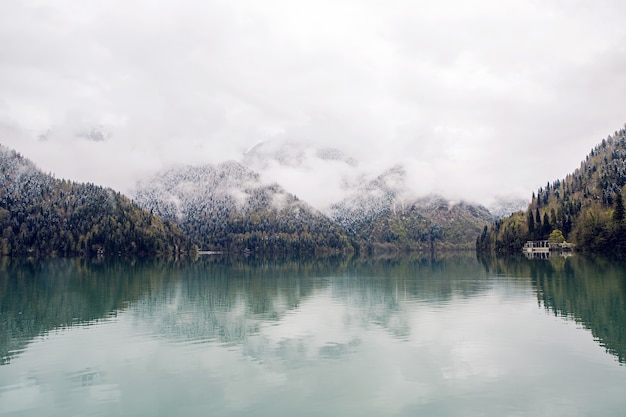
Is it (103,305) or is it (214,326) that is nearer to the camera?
(214,326)

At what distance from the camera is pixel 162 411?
2256cm

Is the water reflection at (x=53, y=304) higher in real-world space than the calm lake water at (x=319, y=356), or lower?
higher

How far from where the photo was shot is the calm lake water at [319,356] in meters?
23.2

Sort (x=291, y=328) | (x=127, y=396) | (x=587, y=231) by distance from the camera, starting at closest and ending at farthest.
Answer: (x=127, y=396) → (x=291, y=328) → (x=587, y=231)

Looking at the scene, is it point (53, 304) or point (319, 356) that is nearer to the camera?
point (319, 356)

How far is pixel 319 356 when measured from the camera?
3206 centimetres

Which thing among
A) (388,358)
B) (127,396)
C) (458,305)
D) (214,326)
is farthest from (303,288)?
(127,396)

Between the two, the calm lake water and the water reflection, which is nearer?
the calm lake water

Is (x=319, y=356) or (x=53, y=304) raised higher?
(x=53, y=304)

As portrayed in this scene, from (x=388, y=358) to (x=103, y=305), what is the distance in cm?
3877

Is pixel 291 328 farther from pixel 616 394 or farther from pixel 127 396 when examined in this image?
pixel 616 394

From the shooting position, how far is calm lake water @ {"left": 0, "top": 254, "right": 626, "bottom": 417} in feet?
76.1

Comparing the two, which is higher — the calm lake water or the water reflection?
the water reflection

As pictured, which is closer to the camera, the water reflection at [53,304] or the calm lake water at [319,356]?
the calm lake water at [319,356]
